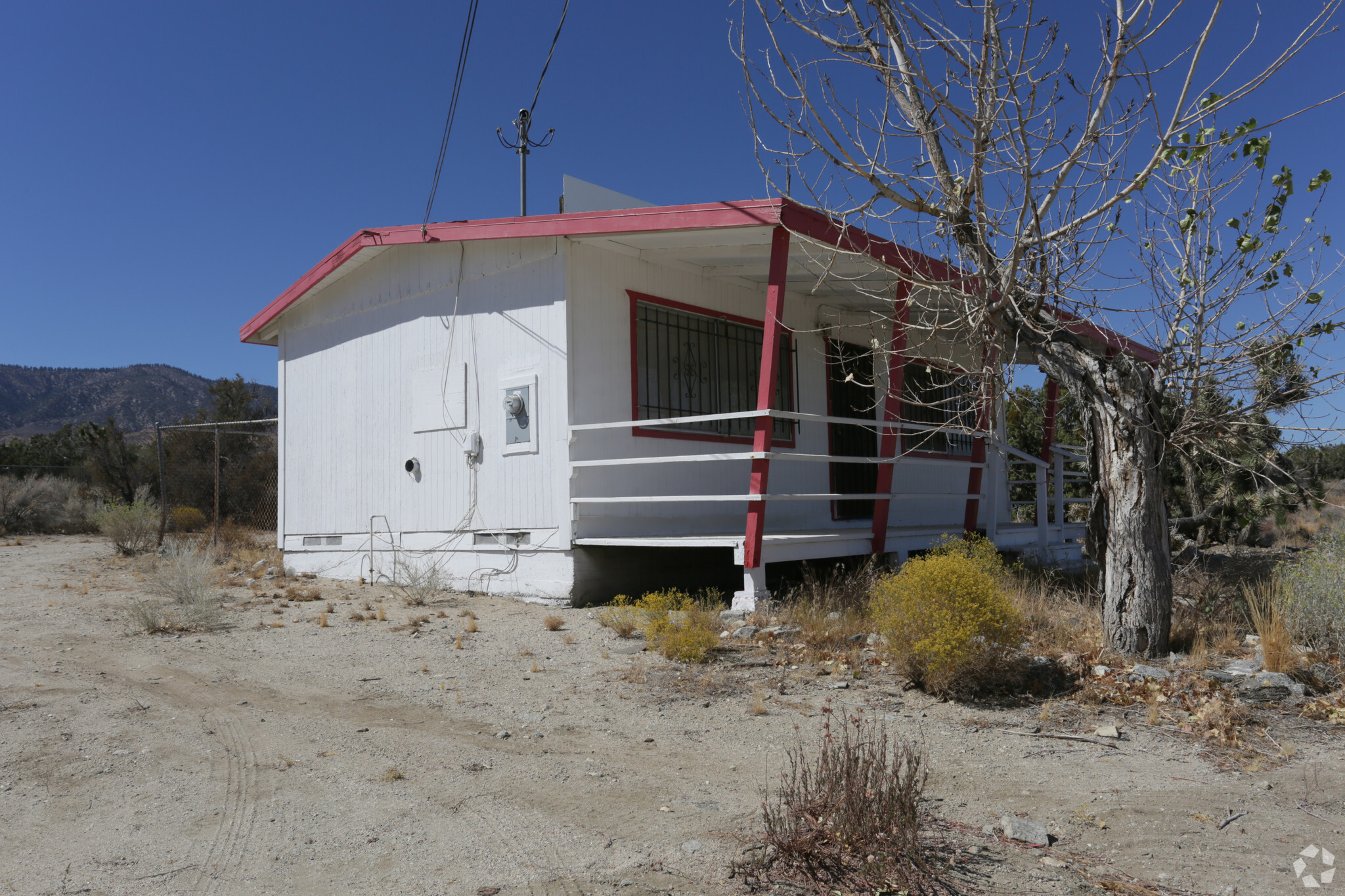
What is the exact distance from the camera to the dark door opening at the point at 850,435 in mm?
11734

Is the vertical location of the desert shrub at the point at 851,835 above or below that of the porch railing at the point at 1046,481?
below

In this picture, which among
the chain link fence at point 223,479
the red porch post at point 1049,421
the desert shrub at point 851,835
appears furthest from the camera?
the chain link fence at point 223,479

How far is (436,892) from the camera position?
302cm

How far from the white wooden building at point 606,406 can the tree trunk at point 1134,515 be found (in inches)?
39.7

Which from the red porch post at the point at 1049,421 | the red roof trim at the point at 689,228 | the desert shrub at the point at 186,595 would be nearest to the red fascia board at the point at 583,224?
the red roof trim at the point at 689,228

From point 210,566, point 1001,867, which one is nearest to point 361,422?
point 210,566

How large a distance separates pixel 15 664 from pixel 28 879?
415 cm

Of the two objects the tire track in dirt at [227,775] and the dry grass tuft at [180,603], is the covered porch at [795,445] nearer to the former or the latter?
the dry grass tuft at [180,603]

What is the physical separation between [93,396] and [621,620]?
8158cm

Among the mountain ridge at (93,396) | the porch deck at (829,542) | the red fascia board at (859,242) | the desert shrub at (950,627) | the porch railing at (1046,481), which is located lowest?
the desert shrub at (950,627)

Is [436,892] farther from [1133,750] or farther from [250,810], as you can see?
[1133,750]

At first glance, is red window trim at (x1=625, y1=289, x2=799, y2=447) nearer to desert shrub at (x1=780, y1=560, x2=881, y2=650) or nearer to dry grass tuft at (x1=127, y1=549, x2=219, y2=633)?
desert shrub at (x1=780, y1=560, x2=881, y2=650)

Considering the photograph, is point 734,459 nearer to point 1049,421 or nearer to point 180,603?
point 180,603

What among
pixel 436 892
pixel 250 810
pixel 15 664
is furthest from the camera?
pixel 15 664
